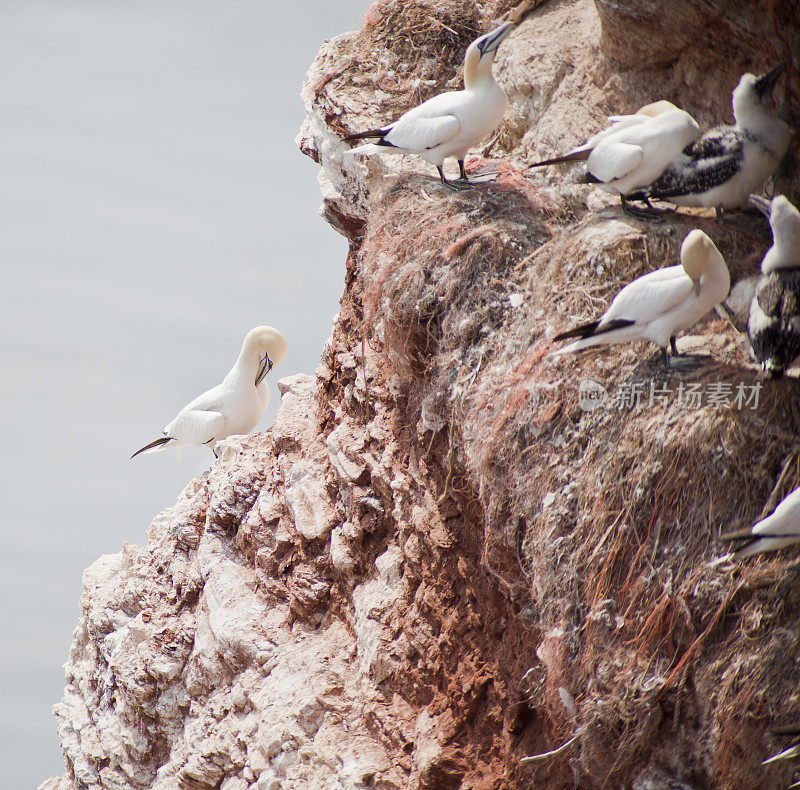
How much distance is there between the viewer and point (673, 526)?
3.54 meters

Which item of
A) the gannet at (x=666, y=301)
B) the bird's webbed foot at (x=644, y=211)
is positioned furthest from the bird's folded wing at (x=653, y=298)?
the bird's webbed foot at (x=644, y=211)

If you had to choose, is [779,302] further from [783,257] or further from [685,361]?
[685,361]

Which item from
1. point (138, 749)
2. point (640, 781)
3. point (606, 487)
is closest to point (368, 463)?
point (606, 487)

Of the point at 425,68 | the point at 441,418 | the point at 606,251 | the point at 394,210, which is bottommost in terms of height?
the point at 441,418

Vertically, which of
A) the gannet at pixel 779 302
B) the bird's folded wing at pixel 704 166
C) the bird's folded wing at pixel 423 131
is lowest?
the gannet at pixel 779 302

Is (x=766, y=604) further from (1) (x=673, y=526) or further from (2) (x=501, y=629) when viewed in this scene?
(2) (x=501, y=629)

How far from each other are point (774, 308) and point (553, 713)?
199 centimetres

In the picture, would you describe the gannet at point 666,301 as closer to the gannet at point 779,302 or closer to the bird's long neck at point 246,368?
the gannet at point 779,302

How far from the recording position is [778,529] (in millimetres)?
3152

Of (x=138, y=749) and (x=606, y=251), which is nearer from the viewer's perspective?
(x=606, y=251)

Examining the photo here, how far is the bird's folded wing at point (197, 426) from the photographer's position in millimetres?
6754

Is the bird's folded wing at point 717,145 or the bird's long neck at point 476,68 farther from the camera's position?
the bird's long neck at point 476,68

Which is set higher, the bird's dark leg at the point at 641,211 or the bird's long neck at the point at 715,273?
the bird's dark leg at the point at 641,211

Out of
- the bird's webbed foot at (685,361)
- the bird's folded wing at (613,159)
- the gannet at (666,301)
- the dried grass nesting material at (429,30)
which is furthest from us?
the dried grass nesting material at (429,30)
